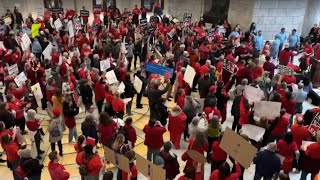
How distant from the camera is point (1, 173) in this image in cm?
878

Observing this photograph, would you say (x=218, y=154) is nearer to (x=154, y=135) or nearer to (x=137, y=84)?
(x=154, y=135)

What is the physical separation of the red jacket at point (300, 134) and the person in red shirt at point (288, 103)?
1333 millimetres

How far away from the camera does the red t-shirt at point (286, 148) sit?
24.7 ft

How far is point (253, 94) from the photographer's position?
9477mm

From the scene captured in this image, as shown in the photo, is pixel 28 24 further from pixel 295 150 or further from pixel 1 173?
pixel 295 150

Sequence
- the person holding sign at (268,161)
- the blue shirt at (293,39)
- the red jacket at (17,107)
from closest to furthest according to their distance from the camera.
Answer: the person holding sign at (268,161)
the red jacket at (17,107)
the blue shirt at (293,39)

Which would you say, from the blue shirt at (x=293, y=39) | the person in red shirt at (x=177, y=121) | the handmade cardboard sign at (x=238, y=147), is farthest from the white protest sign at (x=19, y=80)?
the blue shirt at (x=293, y=39)

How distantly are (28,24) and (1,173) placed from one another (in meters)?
10.3

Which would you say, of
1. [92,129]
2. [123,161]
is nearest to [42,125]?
[92,129]

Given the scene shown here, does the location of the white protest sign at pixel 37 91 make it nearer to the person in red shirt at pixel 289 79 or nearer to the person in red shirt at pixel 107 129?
the person in red shirt at pixel 107 129

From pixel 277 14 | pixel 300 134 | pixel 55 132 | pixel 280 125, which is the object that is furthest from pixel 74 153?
pixel 277 14

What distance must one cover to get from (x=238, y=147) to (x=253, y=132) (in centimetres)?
156

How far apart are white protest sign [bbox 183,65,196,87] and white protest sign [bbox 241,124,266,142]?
264 centimetres

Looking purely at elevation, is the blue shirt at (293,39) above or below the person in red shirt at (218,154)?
above
